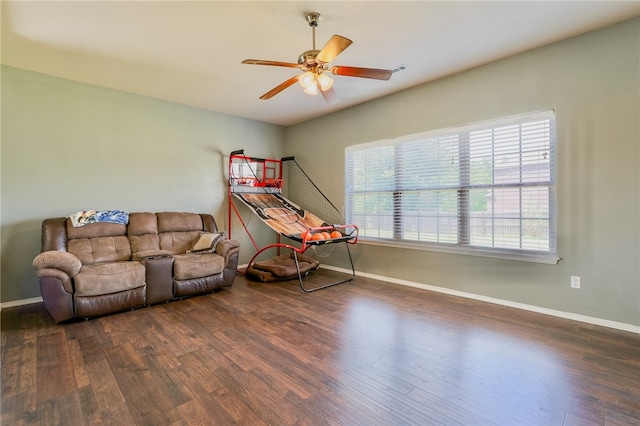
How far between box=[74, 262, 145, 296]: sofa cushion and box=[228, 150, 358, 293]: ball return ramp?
159cm

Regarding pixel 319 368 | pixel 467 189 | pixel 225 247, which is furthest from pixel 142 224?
pixel 467 189

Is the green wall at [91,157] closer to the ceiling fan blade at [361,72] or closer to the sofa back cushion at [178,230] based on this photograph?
the sofa back cushion at [178,230]

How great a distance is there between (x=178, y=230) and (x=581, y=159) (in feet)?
15.9

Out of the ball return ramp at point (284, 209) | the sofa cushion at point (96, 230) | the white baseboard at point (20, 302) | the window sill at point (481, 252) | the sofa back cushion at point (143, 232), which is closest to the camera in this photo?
the window sill at point (481, 252)

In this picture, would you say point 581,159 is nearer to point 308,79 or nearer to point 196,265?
point 308,79

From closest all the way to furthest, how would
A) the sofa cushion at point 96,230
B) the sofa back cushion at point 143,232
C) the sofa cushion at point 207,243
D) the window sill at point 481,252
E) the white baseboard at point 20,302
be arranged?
the window sill at point 481,252 → the white baseboard at point 20,302 → the sofa cushion at point 96,230 → the sofa back cushion at point 143,232 → the sofa cushion at point 207,243

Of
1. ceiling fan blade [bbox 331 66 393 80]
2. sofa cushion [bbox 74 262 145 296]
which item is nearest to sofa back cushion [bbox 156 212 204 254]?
sofa cushion [bbox 74 262 145 296]

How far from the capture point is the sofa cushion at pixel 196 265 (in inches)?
139

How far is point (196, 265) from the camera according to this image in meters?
3.65

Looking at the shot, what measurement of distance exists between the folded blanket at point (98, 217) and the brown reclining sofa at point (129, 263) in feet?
0.17

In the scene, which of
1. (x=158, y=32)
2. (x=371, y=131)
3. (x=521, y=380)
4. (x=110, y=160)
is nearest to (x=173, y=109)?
(x=110, y=160)

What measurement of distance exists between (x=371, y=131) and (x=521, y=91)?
6.42 feet

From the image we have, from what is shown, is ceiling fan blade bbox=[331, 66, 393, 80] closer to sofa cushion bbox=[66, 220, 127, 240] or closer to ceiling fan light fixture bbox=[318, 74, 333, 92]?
ceiling fan light fixture bbox=[318, 74, 333, 92]

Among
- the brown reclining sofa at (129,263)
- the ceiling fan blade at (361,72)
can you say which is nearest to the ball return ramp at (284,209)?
the brown reclining sofa at (129,263)
